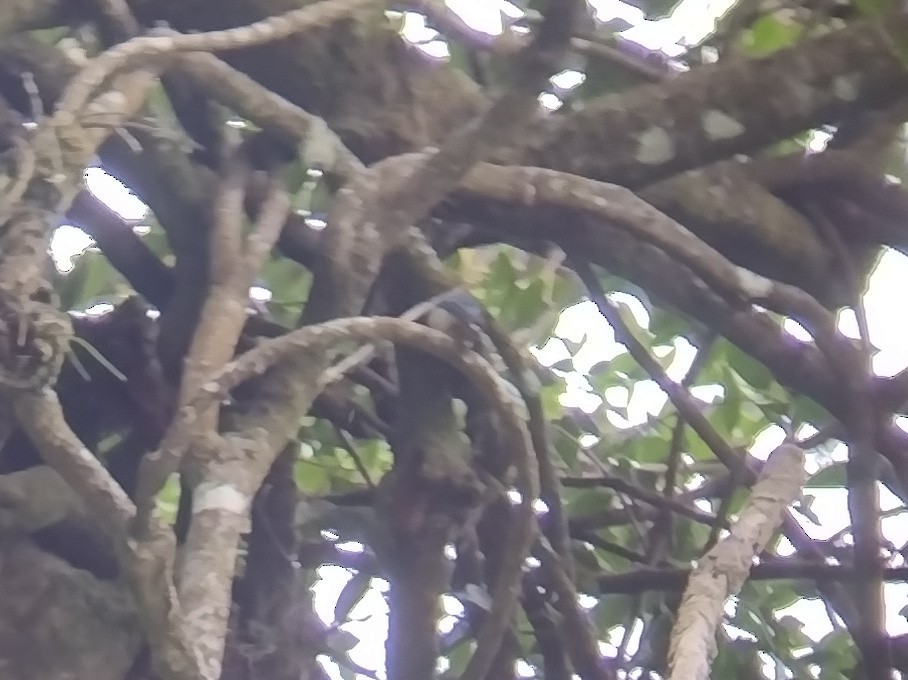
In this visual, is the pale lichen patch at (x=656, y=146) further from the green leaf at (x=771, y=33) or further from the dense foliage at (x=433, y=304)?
the green leaf at (x=771, y=33)

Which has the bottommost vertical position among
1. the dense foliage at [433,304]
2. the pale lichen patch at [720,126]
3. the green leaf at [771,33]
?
the dense foliage at [433,304]

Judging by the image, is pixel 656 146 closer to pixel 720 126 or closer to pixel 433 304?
pixel 720 126

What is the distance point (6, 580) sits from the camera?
476 mm

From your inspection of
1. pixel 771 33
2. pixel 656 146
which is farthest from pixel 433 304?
pixel 771 33

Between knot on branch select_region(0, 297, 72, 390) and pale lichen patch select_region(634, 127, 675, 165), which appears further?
pale lichen patch select_region(634, 127, 675, 165)

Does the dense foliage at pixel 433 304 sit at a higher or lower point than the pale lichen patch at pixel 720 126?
lower

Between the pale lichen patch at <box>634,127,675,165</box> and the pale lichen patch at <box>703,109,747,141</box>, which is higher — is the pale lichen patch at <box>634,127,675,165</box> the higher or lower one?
the lower one

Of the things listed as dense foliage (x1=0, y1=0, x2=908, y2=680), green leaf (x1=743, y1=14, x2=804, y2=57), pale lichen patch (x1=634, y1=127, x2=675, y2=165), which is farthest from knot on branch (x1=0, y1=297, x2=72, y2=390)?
green leaf (x1=743, y1=14, x2=804, y2=57)

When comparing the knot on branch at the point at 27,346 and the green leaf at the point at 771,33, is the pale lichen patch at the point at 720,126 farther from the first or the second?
the knot on branch at the point at 27,346

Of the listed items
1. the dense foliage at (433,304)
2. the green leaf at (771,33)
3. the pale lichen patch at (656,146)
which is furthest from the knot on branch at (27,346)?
the green leaf at (771,33)

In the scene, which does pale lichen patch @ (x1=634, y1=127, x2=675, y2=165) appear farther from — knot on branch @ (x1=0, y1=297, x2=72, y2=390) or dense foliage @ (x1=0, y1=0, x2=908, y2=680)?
knot on branch @ (x1=0, y1=297, x2=72, y2=390)

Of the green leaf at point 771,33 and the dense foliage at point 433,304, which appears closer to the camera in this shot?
the dense foliage at point 433,304

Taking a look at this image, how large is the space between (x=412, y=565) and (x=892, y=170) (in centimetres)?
35

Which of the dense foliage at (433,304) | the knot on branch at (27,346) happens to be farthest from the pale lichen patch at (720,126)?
the knot on branch at (27,346)
